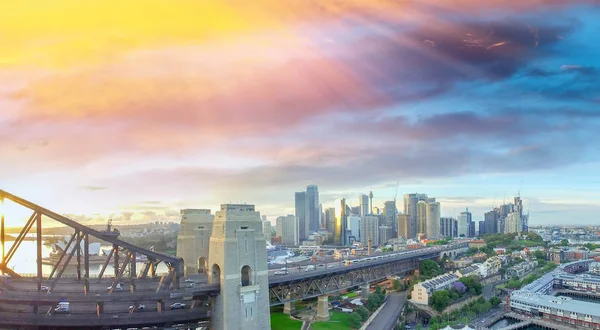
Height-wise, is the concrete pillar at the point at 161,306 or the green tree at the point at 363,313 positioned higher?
the concrete pillar at the point at 161,306

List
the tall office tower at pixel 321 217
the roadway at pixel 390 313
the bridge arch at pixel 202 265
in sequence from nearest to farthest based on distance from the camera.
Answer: the bridge arch at pixel 202 265 → the roadway at pixel 390 313 → the tall office tower at pixel 321 217

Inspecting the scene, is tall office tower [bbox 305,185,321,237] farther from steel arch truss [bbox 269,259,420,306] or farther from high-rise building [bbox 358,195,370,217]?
steel arch truss [bbox 269,259,420,306]

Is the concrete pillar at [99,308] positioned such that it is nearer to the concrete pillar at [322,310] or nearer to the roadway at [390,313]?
the concrete pillar at [322,310]

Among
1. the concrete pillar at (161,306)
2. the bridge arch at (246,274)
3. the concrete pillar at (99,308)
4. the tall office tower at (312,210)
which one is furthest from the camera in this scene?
the tall office tower at (312,210)

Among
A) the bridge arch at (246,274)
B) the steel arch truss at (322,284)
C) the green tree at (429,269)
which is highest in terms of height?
the bridge arch at (246,274)

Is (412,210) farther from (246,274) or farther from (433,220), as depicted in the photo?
(246,274)

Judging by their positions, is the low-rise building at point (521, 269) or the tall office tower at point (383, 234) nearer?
the low-rise building at point (521, 269)

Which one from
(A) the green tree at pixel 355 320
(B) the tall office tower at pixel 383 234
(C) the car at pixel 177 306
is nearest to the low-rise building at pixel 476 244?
(B) the tall office tower at pixel 383 234
